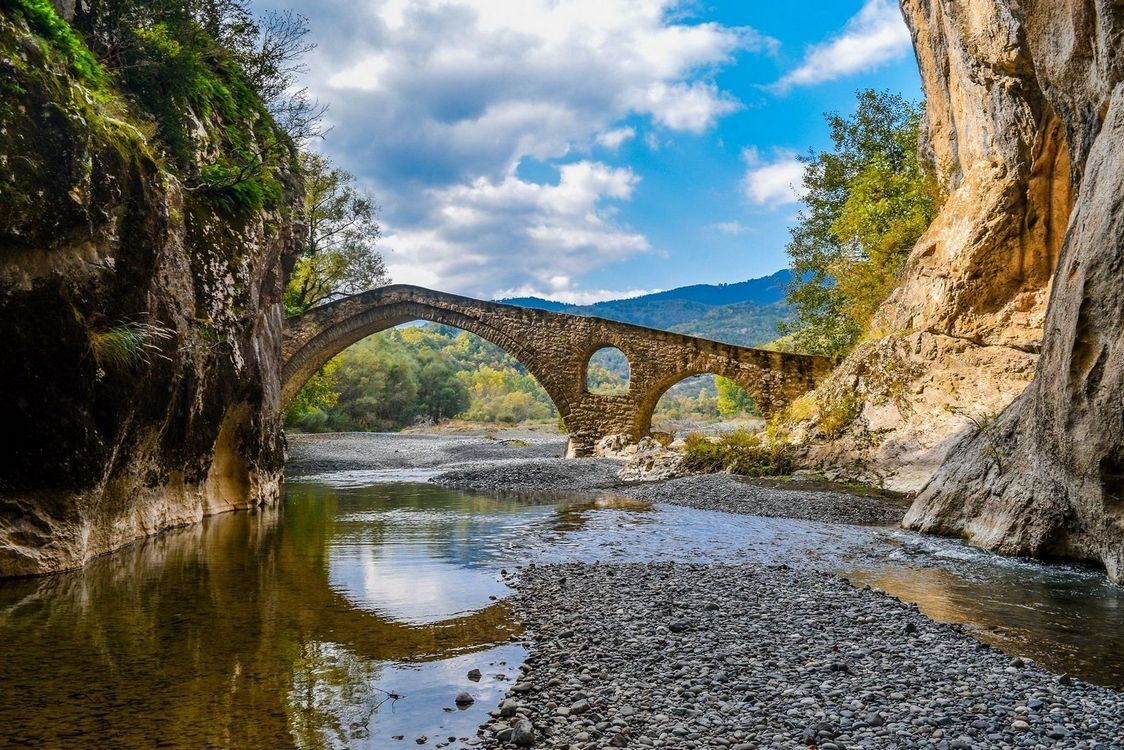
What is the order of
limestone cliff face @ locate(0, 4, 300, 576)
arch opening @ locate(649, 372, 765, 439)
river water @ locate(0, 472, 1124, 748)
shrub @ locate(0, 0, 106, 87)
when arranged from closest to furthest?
river water @ locate(0, 472, 1124, 748)
limestone cliff face @ locate(0, 4, 300, 576)
shrub @ locate(0, 0, 106, 87)
arch opening @ locate(649, 372, 765, 439)

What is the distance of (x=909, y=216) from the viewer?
2105 centimetres

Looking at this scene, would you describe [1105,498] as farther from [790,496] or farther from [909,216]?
[909,216]

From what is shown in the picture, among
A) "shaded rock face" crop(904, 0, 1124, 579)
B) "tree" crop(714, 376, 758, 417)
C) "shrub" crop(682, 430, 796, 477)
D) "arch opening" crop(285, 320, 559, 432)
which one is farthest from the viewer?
"tree" crop(714, 376, 758, 417)

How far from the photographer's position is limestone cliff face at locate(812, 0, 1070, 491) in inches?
502

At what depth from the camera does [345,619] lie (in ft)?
18.0

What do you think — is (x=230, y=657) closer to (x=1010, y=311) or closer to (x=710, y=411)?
(x=1010, y=311)

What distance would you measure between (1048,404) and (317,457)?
78.7 feet

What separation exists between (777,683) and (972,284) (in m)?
13.5

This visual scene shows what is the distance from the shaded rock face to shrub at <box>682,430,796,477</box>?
19.0 feet

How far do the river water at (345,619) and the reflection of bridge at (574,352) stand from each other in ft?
44.5

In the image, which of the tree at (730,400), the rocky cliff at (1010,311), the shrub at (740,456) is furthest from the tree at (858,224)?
the tree at (730,400)

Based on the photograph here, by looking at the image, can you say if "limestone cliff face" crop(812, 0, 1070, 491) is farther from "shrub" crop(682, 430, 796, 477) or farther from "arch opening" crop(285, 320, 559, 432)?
"arch opening" crop(285, 320, 559, 432)

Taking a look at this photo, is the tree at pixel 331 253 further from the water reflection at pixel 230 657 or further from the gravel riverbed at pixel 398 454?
the water reflection at pixel 230 657

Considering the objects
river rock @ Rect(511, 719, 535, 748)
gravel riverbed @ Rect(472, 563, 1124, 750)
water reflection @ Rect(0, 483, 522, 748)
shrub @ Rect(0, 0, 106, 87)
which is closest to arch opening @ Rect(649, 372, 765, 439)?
shrub @ Rect(0, 0, 106, 87)
